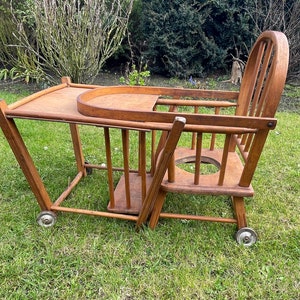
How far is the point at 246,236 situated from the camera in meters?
1.69

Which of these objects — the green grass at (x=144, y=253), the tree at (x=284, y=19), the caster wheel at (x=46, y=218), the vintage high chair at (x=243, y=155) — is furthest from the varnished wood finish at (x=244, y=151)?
the tree at (x=284, y=19)

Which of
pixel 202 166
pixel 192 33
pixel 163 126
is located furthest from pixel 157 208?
pixel 192 33

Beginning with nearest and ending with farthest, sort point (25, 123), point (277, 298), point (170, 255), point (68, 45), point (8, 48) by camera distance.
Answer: point (277, 298) < point (170, 255) < point (25, 123) < point (68, 45) < point (8, 48)

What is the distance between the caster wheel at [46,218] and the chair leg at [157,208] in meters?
A: 0.59

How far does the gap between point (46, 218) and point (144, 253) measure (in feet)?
2.08

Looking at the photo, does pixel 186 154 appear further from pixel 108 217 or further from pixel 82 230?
pixel 82 230

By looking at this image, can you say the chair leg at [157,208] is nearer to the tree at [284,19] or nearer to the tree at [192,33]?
the tree at [284,19]

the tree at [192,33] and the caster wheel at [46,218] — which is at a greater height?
the tree at [192,33]

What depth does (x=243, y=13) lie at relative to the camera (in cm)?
503

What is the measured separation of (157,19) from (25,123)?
2872 mm

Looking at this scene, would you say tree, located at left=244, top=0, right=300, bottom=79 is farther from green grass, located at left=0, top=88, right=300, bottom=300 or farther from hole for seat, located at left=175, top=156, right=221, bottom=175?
green grass, located at left=0, top=88, right=300, bottom=300

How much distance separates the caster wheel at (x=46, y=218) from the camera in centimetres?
180

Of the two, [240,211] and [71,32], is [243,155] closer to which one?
[240,211]

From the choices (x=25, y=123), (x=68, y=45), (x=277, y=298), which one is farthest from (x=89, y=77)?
(x=277, y=298)
